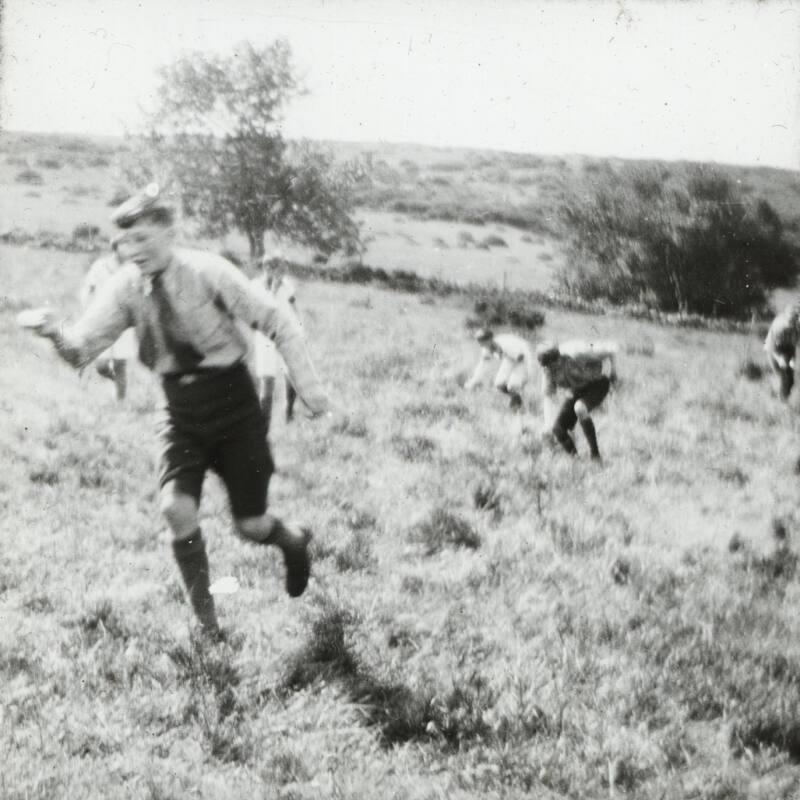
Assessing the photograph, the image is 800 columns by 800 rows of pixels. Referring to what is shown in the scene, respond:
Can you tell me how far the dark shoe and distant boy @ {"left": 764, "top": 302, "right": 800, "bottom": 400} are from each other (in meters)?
7.08

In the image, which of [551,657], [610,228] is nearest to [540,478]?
[551,657]

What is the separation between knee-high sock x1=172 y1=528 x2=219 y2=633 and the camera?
354 centimetres

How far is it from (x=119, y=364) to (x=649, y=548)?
543 centimetres

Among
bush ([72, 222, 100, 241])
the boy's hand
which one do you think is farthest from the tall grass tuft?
bush ([72, 222, 100, 241])

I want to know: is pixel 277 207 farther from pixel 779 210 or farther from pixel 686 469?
pixel 686 469

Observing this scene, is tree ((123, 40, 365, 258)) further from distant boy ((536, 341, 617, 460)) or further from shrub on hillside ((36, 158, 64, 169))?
distant boy ((536, 341, 617, 460))

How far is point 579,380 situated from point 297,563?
368 centimetres

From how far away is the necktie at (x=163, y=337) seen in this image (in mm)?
3287

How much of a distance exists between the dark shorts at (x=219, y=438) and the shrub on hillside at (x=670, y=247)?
78.0 feet

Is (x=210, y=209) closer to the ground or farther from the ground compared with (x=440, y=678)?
farther from the ground

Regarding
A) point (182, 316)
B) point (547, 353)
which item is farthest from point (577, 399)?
point (182, 316)

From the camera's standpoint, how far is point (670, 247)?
102ft

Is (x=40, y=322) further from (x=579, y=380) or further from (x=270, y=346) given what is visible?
(x=579, y=380)

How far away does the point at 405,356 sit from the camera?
398 inches
